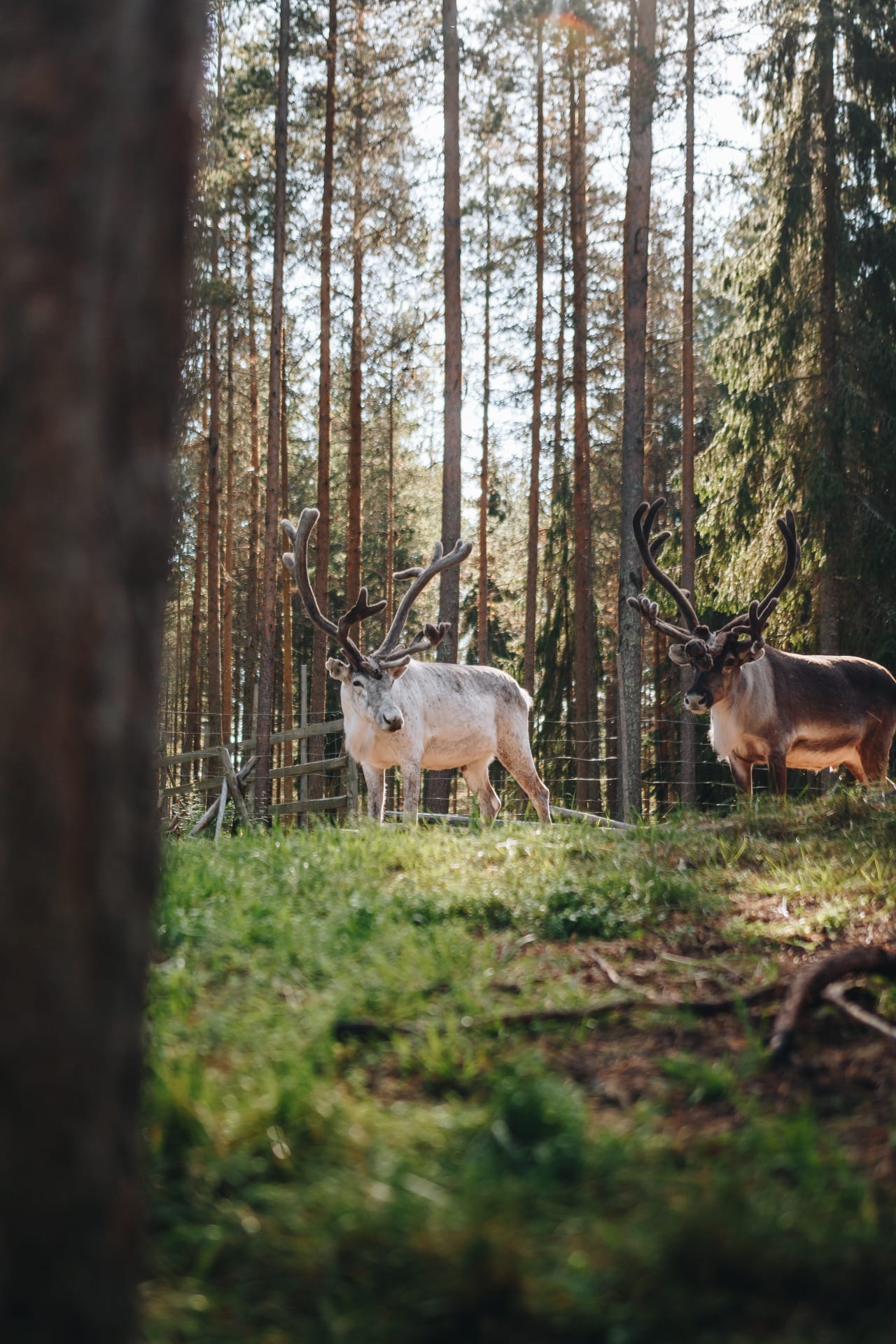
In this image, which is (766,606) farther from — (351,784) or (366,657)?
(351,784)

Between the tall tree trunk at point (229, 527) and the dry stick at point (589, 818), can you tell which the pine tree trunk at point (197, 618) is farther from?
the dry stick at point (589, 818)

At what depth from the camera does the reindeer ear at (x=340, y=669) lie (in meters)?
9.61

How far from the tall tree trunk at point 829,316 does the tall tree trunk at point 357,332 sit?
23.7 ft

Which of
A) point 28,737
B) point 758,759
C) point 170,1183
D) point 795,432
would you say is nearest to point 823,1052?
point 170,1183

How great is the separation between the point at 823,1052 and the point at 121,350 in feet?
8.42

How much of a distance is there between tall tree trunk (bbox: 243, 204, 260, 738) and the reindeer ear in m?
13.2

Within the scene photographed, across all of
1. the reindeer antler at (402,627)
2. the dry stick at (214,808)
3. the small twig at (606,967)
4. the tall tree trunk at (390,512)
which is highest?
the tall tree trunk at (390,512)

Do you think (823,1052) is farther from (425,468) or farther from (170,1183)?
(425,468)

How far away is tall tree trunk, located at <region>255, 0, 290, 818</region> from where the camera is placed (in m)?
15.9

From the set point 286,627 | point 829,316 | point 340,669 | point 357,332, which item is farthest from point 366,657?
point 286,627

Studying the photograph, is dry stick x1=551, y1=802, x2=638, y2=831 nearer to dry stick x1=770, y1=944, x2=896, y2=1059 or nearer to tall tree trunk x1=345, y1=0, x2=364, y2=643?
dry stick x1=770, y1=944, x2=896, y2=1059

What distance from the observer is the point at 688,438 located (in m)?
19.2

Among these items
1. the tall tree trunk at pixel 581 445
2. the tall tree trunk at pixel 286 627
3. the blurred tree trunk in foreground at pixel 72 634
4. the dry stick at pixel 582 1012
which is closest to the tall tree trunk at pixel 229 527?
the tall tree trunk at pixel 286 627

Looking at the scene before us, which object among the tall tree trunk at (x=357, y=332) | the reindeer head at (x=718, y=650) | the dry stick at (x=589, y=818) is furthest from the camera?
the tall tree trunk at (x=357, y=332)
